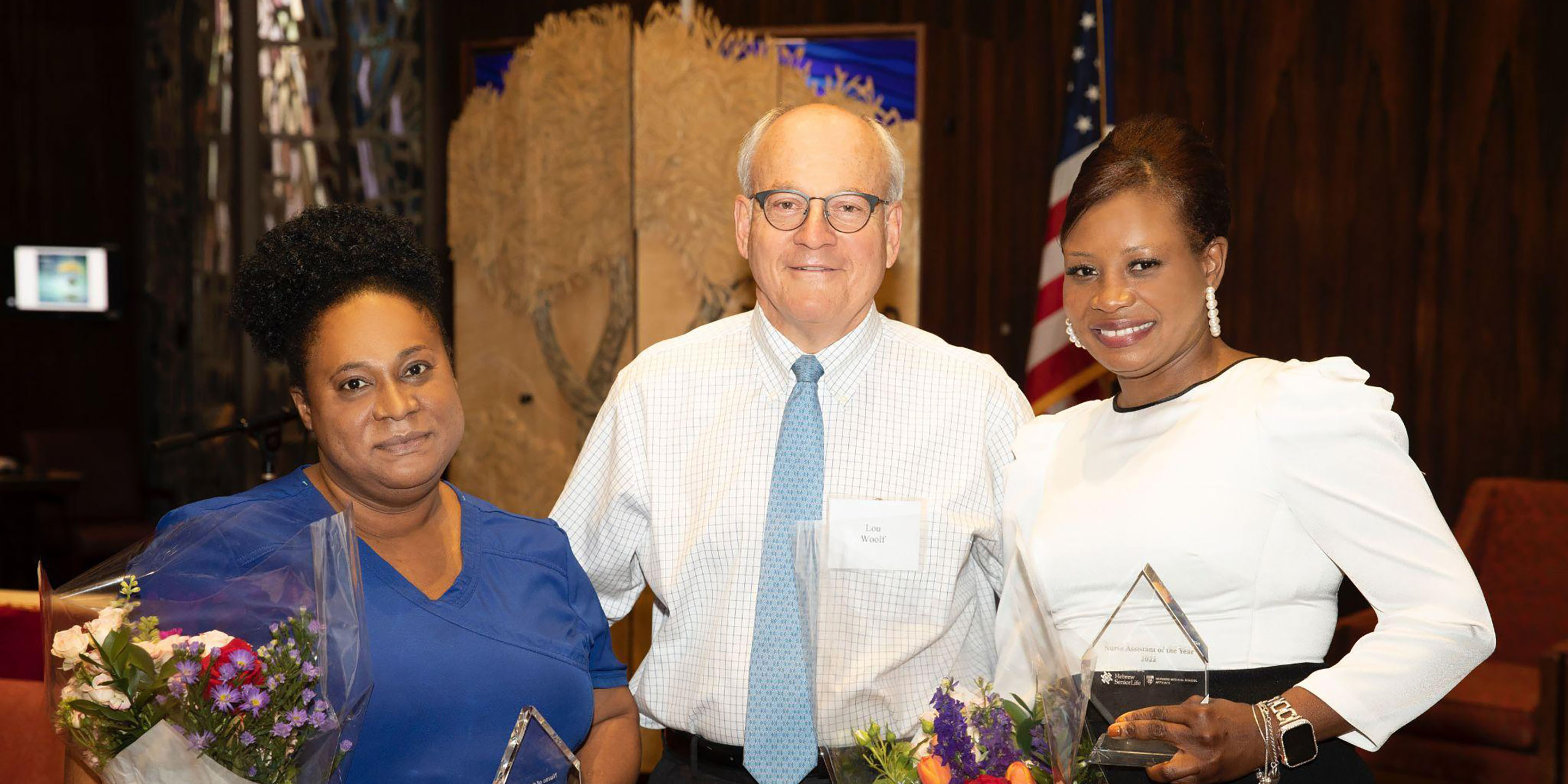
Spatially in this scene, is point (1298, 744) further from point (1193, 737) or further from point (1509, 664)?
point (1509, 664)

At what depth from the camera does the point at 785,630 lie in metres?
2.09

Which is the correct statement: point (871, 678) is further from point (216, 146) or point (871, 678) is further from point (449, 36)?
point (449, 36)

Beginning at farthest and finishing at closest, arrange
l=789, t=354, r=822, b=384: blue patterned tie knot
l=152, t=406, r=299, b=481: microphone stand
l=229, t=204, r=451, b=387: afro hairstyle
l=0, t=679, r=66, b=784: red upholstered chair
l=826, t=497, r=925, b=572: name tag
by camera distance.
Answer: l=152, t=406, r=299, b=481: microphone stand, l=0, t=679, r=66, b=784: red upholstered chair, l=789, t=354, r=822, b=384: blue patterned tie knot, l=229, t=204, r=451, b=387: afro hairstyle, l=826, t=497, r=925, b=572: name tag

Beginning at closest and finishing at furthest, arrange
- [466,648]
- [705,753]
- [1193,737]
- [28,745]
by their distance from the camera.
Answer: [1193,737] < [466,648] < [705,753] < [28,745]

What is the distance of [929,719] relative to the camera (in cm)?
159

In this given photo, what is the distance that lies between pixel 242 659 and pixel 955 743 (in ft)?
2.47

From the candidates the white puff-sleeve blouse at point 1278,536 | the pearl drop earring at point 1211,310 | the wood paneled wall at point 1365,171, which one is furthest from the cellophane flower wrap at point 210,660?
the wood paneled wall at point 1365,171

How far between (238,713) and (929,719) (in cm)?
Result: 78

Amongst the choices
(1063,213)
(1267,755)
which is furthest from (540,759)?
(1063,213)

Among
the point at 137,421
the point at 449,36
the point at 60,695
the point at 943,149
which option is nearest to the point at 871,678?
the point at 60,695

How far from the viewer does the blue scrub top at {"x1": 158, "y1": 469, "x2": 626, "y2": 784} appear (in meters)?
1.75

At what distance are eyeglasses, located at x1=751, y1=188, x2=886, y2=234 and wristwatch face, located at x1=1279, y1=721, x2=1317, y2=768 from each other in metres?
1.02

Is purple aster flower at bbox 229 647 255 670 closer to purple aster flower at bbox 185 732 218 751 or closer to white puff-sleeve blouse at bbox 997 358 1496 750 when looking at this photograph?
purple aster flower at bbox 185 732 218 751

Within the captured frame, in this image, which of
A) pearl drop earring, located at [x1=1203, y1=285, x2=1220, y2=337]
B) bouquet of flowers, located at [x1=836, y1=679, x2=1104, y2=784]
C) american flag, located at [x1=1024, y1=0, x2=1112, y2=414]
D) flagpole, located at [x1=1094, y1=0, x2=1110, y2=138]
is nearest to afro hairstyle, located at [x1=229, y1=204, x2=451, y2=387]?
bouquet of flowers, located at [x1=836, y1=679, x2=1104, y2=784]
